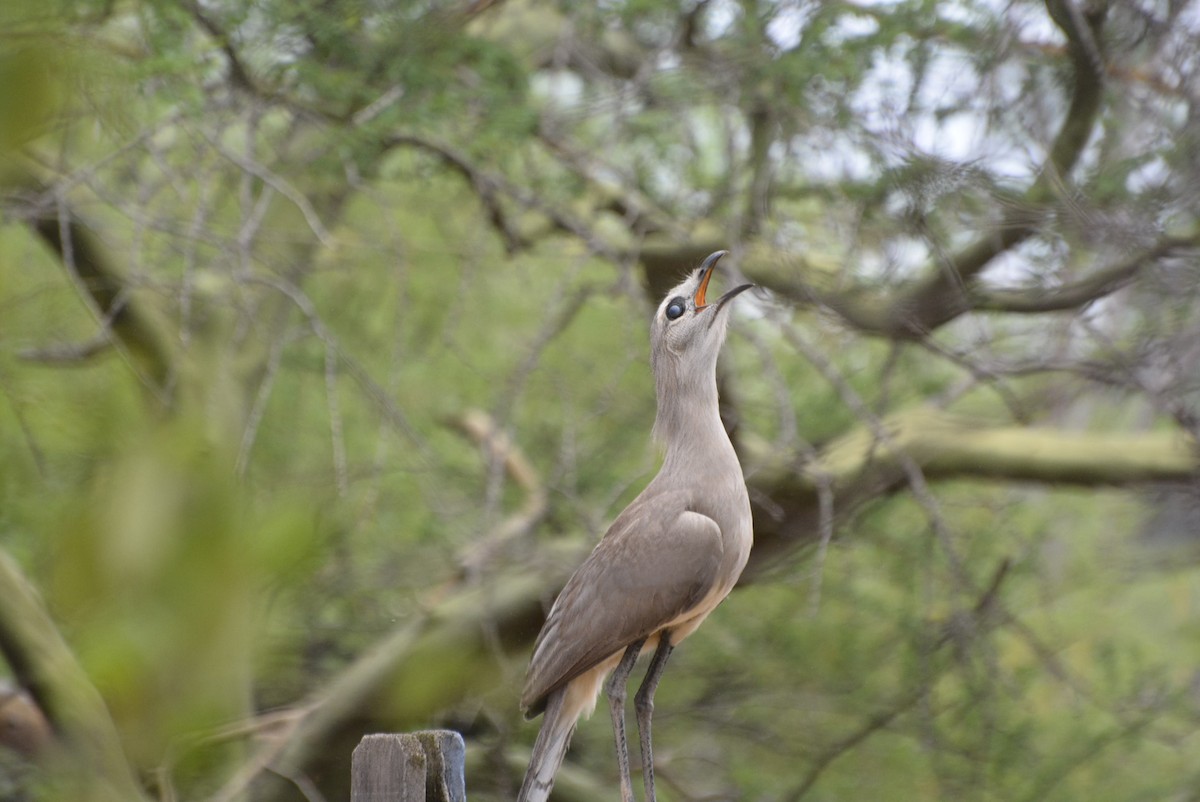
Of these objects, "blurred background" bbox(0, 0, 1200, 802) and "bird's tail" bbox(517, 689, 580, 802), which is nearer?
"bird's tail" bbox(517, 689, 580, 802)

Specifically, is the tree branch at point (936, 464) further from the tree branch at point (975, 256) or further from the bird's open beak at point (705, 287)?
the bird's open beak at point (705, 287)

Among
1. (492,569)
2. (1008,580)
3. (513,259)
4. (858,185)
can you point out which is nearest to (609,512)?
(492,569)

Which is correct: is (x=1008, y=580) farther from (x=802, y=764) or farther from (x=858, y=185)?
(x=858, y=185)

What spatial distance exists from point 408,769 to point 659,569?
0.87 m

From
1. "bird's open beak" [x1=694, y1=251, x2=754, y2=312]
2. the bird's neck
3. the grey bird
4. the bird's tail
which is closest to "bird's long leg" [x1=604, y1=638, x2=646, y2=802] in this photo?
the grey bird

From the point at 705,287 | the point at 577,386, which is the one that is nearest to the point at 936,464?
the point at 577,386

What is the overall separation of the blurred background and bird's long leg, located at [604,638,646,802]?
2.80 ft

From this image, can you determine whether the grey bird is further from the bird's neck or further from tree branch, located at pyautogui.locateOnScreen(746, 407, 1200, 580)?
tree branch, located at pyautogui.locateOnScreen(746, 407, 1200, 580)

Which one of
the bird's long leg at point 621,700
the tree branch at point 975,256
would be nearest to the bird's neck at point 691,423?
the bird's long leg at point 621,700

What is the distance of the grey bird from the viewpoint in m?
3.19

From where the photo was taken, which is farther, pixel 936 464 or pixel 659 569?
pixel 936 464

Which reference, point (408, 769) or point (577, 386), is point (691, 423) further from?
point (577, 386)

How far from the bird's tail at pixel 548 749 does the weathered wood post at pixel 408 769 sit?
47 centimetres

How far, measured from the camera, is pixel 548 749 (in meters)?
3.22
